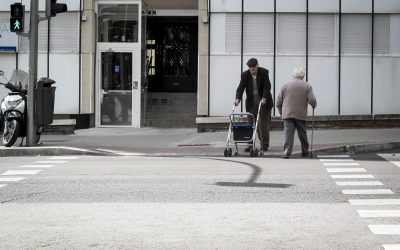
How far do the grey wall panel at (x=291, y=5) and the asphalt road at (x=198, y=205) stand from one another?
31.0 ft

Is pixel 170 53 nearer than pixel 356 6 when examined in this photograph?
No

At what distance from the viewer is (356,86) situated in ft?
77.3

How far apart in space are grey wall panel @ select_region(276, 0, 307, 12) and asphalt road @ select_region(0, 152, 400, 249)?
944 cm

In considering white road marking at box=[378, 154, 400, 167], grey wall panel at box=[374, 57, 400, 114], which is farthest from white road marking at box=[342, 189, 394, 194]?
grey wall panel at box=[374, 57, 400, 114]

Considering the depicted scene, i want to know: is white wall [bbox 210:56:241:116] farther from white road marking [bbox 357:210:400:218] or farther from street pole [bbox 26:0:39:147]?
white road marking [bbox 357:210:400:218]

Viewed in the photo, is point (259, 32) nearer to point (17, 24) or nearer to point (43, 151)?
point (17, 24)

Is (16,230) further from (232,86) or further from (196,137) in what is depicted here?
(232,86)

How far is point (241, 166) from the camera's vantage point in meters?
14.1

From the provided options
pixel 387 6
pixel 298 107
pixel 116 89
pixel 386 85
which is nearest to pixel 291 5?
pixel 387 6

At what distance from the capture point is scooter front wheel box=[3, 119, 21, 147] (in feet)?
57.7

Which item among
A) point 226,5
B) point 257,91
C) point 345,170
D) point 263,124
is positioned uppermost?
point 226,5

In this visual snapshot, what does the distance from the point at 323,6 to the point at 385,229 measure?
1603cm

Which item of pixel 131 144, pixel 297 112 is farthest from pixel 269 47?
pixel 297 112

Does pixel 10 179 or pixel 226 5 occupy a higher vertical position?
pixel 226 5
